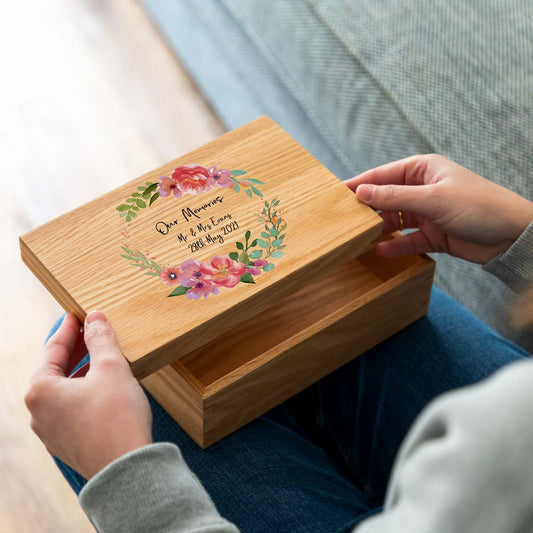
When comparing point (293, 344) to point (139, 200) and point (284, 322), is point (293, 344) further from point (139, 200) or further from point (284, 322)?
point (139, 200)

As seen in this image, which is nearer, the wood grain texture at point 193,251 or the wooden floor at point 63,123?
the wood grain texture at point 193,251

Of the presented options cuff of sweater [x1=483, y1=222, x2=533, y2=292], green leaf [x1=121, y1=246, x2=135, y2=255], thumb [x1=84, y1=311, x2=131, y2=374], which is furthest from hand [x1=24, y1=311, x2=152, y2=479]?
cuff of sweater [x1=483, y1=222, x2=533, y2=292]

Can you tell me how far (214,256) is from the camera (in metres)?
0.72

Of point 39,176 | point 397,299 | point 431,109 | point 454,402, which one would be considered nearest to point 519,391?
point 454,402

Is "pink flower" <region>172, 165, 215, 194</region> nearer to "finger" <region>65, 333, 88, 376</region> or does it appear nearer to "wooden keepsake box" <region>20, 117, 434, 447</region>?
"wooden keepsake box" <region>20, 117, 434, 447</region>

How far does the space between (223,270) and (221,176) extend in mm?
135

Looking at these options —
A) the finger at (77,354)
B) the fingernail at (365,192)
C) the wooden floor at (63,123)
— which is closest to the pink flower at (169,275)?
the finger at (77,354)

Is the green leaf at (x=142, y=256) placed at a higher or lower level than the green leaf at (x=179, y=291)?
higher

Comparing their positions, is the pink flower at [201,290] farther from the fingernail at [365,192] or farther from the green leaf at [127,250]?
the fingernail at [365,192]

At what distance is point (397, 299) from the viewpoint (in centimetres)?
80

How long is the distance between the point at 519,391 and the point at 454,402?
0.03 meters

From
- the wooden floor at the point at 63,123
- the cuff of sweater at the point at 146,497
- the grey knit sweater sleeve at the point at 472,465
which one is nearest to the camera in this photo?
the grey knit sweater sleeve at the point at 472,465

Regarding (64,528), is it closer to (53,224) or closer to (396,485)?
(53,224)

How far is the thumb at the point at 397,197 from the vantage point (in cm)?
77
